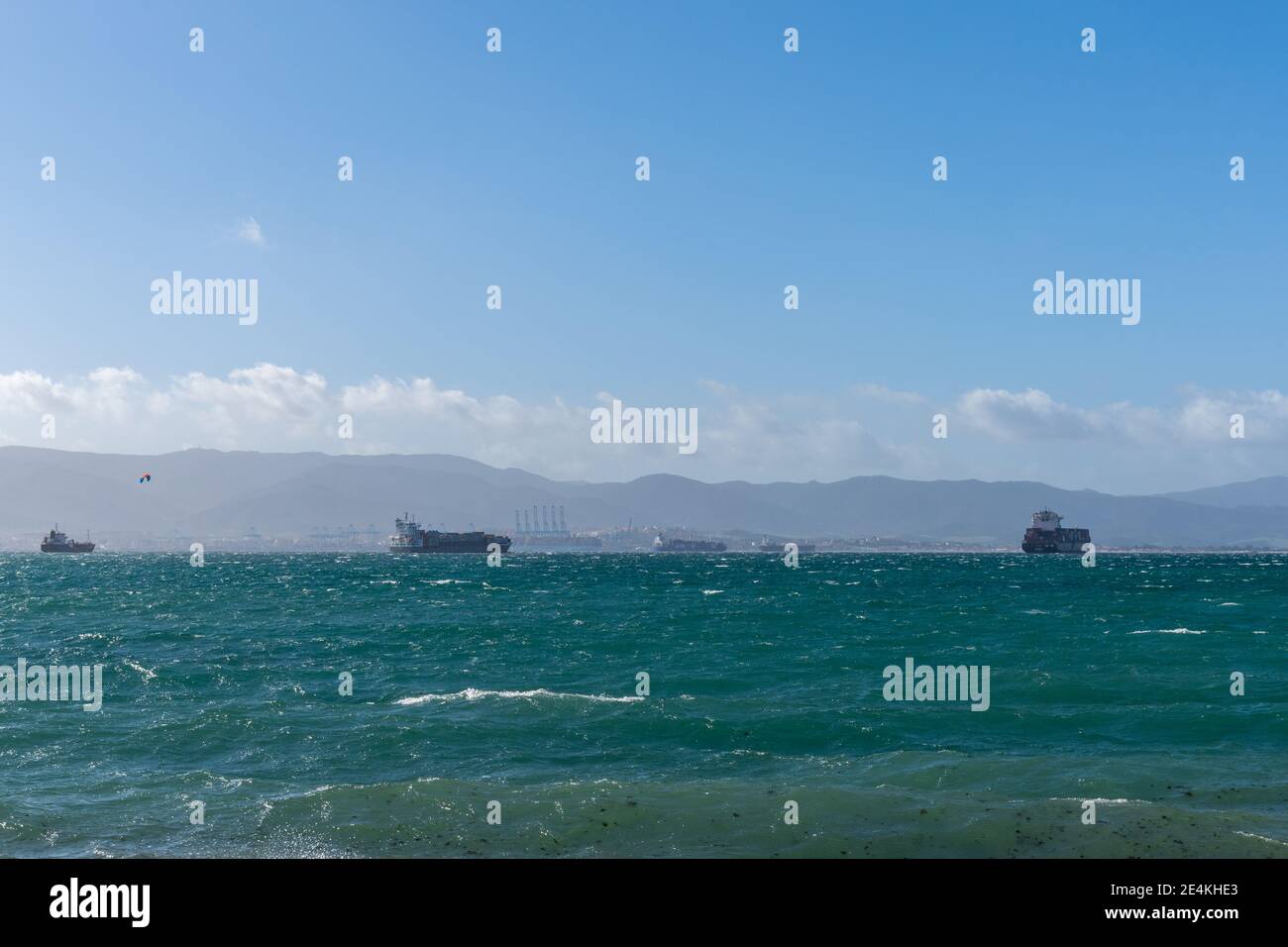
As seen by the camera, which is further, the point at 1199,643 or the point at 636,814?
the point at 1199,643

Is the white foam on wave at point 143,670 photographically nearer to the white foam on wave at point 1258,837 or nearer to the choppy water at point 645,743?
the choppy water at point 645,743

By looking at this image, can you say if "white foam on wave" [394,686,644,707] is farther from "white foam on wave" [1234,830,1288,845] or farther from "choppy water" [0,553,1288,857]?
"white foam on wave" [1234,830,1288,845]

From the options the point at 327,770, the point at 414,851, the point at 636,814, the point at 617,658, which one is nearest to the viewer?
the point at 414,851

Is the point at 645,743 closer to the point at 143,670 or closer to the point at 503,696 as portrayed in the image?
the point at 503,696

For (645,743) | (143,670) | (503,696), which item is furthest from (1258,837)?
(143,670)

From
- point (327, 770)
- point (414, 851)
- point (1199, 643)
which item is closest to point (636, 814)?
point (414, 851)

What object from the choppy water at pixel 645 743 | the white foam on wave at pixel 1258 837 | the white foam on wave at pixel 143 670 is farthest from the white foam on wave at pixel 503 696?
the white foam on wave at pixel 1258 837
